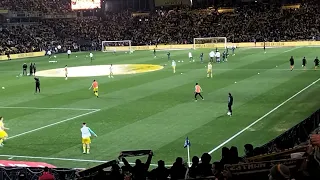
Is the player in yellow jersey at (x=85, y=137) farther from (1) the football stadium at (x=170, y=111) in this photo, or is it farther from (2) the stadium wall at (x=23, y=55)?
(2) the stadium wall at (x=23, y=55)

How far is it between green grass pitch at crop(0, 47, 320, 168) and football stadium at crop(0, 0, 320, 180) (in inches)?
3.0

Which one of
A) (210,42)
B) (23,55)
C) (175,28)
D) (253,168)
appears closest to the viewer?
(253,168)

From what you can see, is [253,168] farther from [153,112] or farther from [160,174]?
[153,112]

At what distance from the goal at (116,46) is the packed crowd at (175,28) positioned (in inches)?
78.9

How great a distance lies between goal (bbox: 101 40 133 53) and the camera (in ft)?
331

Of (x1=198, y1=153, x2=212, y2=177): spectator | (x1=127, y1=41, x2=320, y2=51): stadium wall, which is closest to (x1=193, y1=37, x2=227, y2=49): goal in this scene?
(x1=127, y1=41, x2=320, y2=51): stadium wall

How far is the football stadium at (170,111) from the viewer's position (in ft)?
39.2

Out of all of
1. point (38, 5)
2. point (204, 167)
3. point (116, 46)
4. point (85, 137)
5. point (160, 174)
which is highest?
point (38, 5)

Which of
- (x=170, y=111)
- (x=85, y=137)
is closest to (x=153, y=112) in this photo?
(x=170, y=111)

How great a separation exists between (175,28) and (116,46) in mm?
14487

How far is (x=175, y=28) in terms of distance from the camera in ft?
358

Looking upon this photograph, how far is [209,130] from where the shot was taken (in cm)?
2697

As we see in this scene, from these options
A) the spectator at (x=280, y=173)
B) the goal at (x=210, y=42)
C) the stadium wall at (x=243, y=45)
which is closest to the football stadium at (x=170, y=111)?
the spectator at (x=280, y=173)

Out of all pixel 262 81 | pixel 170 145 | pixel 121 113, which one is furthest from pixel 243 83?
pixel 170 145
